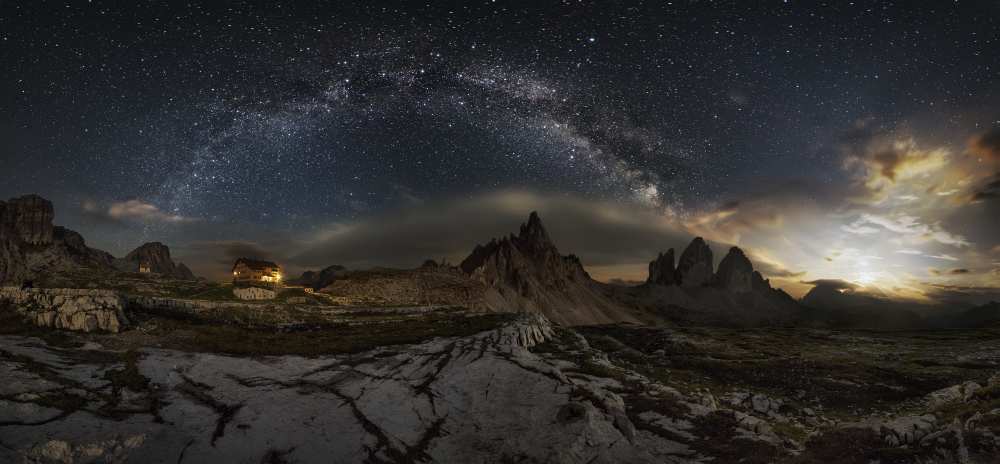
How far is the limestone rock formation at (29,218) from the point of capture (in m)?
159

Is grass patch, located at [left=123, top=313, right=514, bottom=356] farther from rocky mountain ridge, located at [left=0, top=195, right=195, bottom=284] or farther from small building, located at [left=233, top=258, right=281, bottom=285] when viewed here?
rocky mountain ridge, located at [left=0, top=195, right=195, bottom=284]

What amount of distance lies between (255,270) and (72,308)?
7422cm

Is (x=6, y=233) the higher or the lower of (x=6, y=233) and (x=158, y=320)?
the higher

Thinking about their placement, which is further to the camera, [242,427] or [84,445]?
[242,427]

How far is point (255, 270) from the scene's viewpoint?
327ft

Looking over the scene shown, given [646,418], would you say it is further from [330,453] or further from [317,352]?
[317,352]

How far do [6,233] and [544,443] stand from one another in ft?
778

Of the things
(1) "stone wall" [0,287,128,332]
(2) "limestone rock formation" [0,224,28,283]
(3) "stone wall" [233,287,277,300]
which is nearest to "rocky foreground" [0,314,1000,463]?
(1) "stone wall" [0,287,128,332]

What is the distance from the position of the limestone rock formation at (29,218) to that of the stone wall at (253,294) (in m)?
183

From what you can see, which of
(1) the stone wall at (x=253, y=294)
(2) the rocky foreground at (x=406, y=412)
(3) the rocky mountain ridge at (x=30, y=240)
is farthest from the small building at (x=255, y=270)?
(3) the rocky mountain ridge at (x=30, y=240)

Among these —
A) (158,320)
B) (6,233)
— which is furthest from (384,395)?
(6,233)

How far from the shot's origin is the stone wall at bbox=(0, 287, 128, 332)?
30.2m

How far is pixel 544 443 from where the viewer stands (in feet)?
54.7

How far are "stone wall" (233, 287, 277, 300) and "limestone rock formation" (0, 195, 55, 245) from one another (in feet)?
600
